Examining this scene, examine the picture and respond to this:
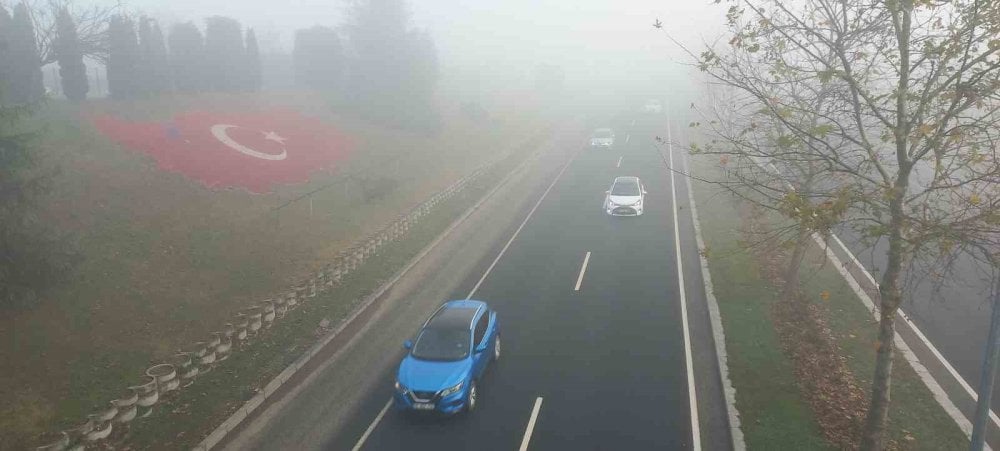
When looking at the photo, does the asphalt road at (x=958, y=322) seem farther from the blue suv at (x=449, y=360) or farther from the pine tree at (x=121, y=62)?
the pine tree at (x=121, y=62)

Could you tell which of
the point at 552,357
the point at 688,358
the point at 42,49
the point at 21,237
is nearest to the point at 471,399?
the point at 552,357

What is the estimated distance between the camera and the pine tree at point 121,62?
32625mm

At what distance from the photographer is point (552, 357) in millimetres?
14211

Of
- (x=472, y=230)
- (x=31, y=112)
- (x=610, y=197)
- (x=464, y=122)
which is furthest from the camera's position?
(x=464, y=122)

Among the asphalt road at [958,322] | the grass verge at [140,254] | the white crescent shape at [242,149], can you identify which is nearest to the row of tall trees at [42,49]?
the grass verge at [140,254]

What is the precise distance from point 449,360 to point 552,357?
2996 millimetres

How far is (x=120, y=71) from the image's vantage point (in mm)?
32688

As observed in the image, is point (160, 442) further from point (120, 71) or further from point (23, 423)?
point (120, 71)

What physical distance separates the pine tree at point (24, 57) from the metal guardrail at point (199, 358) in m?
19.1

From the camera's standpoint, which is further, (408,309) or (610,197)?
(610,197)

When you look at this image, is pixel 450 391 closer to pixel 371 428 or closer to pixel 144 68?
pixel 371 428

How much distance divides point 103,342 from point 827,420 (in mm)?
16040

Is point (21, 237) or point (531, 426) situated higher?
point (21, 237)

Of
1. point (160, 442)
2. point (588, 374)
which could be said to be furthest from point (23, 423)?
point (588, 374)
